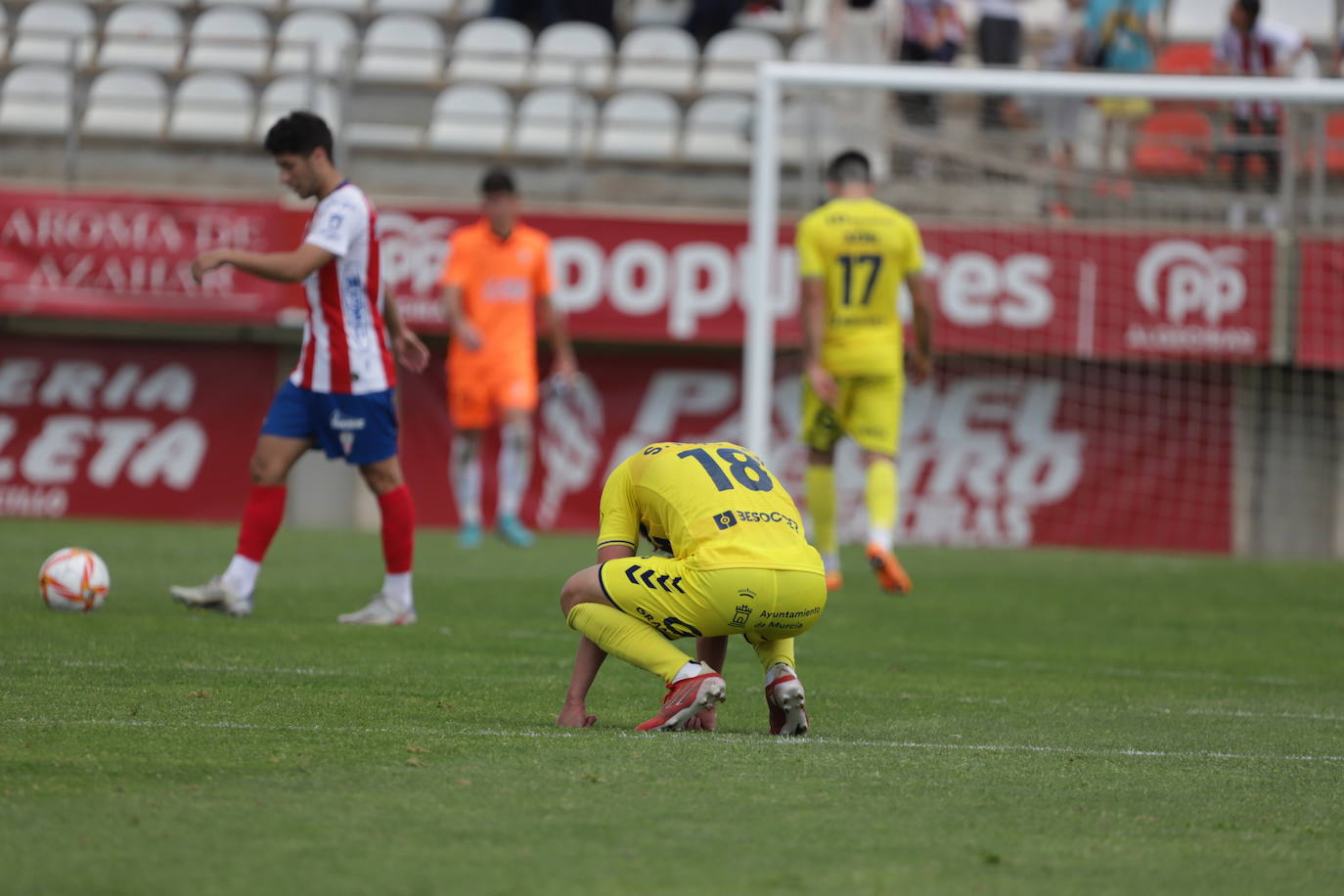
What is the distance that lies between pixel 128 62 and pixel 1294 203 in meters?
10.6

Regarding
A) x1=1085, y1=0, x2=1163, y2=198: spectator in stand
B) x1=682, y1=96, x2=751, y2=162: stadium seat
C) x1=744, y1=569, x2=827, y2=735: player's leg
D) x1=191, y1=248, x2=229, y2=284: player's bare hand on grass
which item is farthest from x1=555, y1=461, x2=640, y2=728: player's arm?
x1=682, y1=96, x2=751, y2=162: stadium seat

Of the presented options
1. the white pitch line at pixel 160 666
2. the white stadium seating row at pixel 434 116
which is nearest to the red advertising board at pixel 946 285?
the white stadium seating row at pixel 434 116

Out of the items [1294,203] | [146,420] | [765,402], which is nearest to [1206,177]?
[1294,203]

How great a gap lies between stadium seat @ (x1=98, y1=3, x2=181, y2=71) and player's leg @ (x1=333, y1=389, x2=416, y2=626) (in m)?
10.2

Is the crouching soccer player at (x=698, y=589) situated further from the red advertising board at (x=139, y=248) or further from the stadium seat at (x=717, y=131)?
the stadium seat at (x=717, y=131)

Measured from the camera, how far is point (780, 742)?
482 centimetres

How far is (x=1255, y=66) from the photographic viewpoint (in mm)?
14930

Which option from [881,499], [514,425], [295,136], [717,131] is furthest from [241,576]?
[717,131]

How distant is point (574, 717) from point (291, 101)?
12.5 meters

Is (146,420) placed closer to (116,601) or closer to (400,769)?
(116,601)

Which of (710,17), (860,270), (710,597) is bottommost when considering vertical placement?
(710,597)

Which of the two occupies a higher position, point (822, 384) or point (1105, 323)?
point (1105, 323)

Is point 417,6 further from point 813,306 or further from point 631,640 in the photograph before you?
point 631,640

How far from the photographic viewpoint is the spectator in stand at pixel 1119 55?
15680 millimetres
